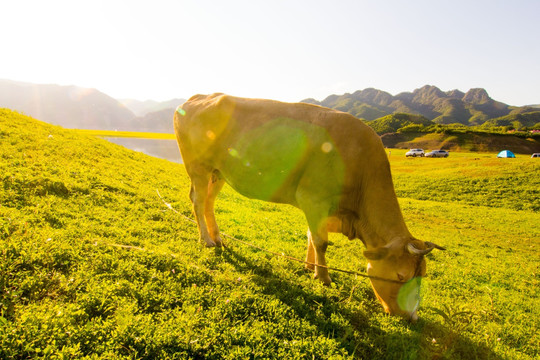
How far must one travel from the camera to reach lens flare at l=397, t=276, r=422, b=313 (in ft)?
13.9

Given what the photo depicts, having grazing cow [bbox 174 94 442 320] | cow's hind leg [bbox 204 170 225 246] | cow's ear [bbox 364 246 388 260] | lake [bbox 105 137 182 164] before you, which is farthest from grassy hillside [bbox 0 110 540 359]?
lake [bbox 105 137 182 164]

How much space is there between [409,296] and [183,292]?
11.7ft

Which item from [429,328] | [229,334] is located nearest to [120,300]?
[229,334]

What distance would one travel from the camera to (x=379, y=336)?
12.6ft

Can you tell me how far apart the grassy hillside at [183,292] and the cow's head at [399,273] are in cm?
27

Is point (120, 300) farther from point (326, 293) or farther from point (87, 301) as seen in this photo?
point (326, 293)

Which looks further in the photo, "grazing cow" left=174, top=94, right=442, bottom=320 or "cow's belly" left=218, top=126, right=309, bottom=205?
"cow's belly" left=218, top=126, right=309, bottom=205

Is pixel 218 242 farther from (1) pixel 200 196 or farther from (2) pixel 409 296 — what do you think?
(2) pixel 409 296

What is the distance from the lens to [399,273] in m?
4.17

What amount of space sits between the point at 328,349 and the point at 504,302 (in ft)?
15.9

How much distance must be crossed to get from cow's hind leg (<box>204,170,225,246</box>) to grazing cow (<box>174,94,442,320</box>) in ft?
1.01

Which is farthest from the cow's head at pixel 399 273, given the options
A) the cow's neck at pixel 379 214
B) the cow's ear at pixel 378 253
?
the cow's neck at pixel 379 214

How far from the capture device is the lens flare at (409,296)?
13.9ft

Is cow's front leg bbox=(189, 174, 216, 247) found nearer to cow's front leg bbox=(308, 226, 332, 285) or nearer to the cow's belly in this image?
the cow's belly
